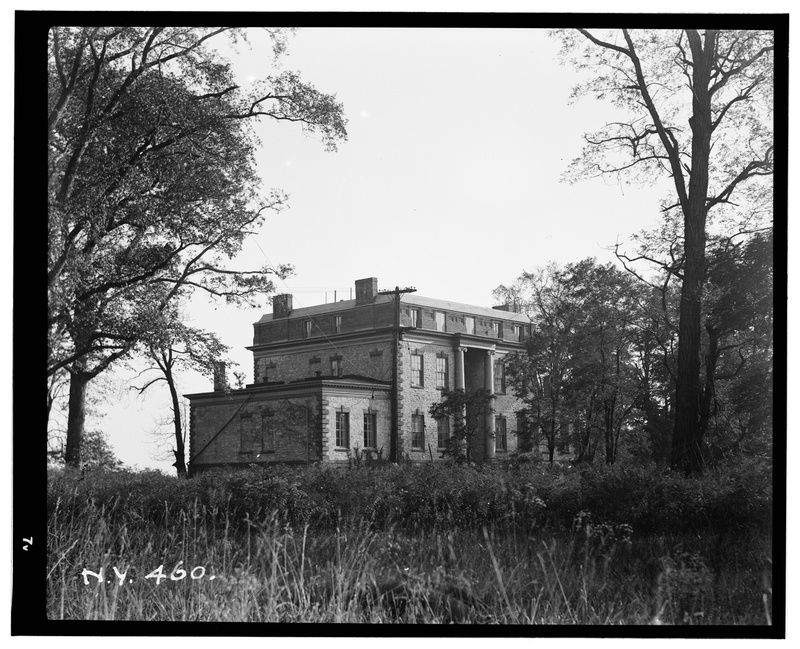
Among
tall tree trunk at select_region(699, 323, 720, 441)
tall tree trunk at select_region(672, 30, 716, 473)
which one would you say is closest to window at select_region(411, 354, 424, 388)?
tall tree trunk at select_region(672, 30, 716, 473)

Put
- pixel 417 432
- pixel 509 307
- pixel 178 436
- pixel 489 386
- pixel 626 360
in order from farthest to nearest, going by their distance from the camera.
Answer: pixel 626 360 → pixel 489 386 → pixel 417 432 → pixel 178 436 → pixel 509 307

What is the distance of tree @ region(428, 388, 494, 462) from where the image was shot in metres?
9.03

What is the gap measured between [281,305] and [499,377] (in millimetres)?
2279

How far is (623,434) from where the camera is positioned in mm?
9320

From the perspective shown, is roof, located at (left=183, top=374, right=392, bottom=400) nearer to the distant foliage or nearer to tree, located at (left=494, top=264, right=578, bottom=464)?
the distant foliage

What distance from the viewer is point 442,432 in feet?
30.4

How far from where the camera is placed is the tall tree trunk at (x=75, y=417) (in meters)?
7.00

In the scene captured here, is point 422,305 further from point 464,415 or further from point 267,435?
point 267,435

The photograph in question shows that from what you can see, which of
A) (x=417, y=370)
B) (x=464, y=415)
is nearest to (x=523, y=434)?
(x=464, y=415)

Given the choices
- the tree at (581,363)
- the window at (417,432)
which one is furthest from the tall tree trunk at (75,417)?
the tree at (581,363)

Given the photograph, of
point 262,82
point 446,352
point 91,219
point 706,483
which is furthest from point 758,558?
point 91,219

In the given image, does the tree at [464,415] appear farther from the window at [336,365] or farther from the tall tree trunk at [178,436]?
the tall tree trunk at [178,436]

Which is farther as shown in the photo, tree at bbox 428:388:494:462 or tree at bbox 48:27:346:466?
tree at bbox 428:388:494:462

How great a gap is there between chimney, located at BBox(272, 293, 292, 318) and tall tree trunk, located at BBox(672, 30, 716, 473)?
3771mm
